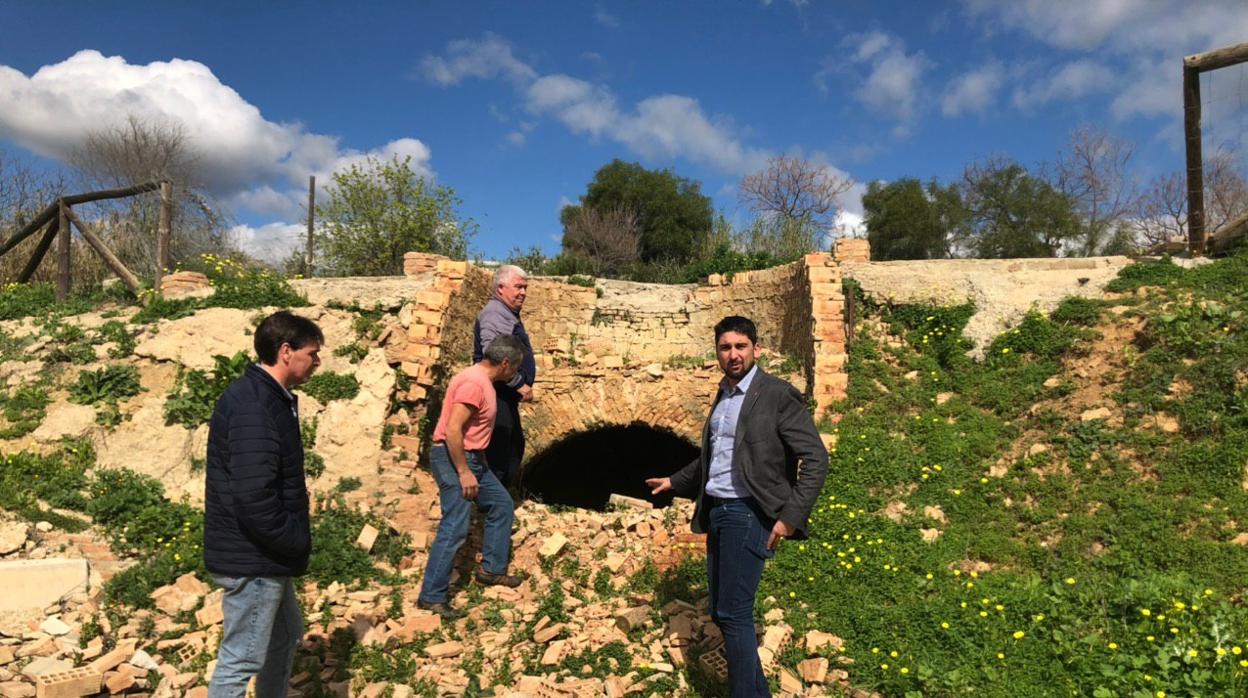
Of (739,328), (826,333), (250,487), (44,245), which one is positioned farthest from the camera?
(44,245)

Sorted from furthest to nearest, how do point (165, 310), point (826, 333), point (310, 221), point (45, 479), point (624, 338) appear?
point (310, 221), point (624, 338), point (165, 310), point (826, 333), point (45, 479)

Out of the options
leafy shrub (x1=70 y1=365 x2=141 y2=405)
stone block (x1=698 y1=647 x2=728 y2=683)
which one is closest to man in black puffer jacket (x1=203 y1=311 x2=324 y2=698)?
stone block (x1=698 y1=647 x2=728 y2=683)

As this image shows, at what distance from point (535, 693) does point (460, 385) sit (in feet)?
6.42

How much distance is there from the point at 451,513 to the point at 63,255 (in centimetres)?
838

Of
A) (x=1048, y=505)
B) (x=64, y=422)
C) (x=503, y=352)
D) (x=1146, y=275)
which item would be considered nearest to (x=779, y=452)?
(x=503, y=352)

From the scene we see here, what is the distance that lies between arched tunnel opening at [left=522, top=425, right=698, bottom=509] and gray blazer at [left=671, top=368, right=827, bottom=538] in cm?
802

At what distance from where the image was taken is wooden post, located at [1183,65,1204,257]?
8.59 m

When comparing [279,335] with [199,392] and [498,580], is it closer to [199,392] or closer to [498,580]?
[498,580]

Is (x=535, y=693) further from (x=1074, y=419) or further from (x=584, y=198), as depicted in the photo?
(x=584, y=198)

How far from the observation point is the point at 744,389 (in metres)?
3.36

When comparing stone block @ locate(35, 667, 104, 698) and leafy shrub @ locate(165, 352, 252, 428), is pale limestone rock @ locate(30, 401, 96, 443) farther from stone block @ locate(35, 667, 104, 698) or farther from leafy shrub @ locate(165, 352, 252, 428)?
stone block @ locate(35, 667, 104, 698)

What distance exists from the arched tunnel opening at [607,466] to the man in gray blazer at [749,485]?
7.95 m

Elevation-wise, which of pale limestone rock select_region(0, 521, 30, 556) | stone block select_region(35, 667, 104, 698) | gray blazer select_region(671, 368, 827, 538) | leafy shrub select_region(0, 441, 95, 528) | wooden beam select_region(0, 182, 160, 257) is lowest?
stone block select_region(35, 667, 104, 698)

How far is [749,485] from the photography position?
3.17 m
